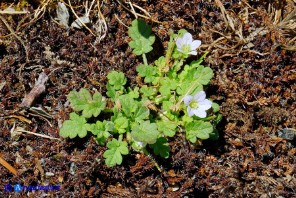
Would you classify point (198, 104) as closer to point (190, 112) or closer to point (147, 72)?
point (190, 112)

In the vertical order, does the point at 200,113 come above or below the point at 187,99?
below

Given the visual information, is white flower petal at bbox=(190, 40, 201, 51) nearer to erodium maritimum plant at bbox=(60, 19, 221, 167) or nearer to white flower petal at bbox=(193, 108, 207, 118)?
erodium maritimum plant at bbox=(60, 19, 221, 167)

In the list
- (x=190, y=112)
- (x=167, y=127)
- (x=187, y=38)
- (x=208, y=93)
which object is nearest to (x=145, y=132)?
(x=167, y=127)

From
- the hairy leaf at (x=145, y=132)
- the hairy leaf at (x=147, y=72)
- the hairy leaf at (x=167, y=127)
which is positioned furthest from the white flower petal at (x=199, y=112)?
the hairy leaf at (x=147, y=72)

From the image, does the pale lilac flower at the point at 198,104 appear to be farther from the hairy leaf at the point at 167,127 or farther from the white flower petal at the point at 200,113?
the hairy leaf at the point at 167,127

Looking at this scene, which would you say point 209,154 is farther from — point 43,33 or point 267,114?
point 43,33

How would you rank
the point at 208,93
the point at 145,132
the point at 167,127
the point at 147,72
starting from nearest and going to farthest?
the point at 145,132 → the point at 167,127 → the point at 147,72 → the point at 208,93

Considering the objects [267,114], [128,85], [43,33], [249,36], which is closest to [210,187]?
[267,114]
